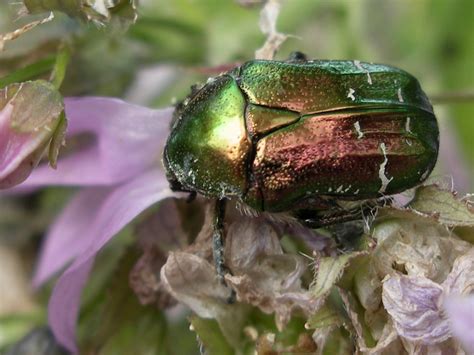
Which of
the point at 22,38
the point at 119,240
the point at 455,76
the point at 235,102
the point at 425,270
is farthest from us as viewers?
the point at 455,76

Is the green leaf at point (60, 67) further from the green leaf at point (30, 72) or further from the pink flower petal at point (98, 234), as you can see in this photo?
the pink flower petal at point (98, 234)

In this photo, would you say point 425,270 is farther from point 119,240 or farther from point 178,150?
A: point 119,240

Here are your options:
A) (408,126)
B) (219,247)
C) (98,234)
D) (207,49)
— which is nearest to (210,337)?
(219,247)

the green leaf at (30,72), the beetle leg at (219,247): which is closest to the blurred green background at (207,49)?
the green leaf at (30,72)

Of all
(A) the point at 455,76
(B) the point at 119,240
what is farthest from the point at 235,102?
(A) the point at 455,76

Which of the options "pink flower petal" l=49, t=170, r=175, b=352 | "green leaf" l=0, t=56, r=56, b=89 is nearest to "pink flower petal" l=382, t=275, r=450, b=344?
"pink flower petal" l=49, t=170, r=175, b=352

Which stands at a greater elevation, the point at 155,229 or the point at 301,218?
the point at 301,218

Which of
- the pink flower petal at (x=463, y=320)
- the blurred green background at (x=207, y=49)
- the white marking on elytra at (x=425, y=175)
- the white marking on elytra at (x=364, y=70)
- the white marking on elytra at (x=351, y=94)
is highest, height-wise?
the white marking on elytra at (x=364, y=70)
